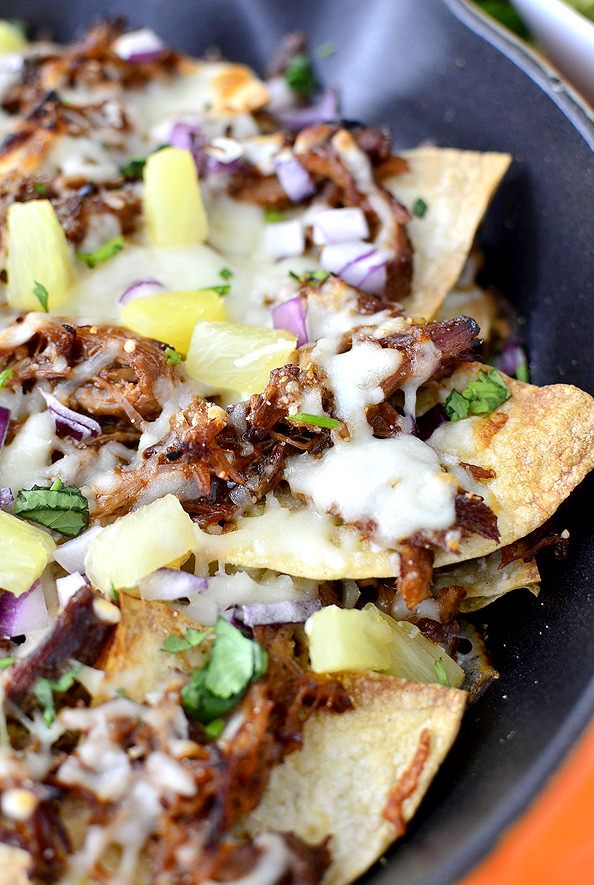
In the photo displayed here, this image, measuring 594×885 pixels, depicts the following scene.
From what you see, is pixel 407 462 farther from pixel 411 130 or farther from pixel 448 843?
pixel 411 130

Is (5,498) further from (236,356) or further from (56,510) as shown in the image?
(236,356)

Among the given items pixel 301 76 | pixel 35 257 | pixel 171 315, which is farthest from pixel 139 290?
pixel 301 76

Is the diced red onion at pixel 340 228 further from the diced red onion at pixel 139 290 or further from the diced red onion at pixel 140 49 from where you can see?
the diced red onion at pixel 140 49

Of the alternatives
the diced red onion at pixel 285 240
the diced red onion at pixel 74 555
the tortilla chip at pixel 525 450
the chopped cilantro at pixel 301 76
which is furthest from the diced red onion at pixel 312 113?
the diced red onion at pixel 74 555

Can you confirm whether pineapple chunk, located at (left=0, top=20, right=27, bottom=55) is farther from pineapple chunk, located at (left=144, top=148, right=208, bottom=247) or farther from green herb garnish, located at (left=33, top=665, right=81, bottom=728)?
green herb garnish, located at (left=33, top=665, right=81, bottom=728)

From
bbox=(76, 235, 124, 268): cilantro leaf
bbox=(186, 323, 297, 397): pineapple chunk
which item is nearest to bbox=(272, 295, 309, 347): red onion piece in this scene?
bbox=(186, 323, 297, 397): pineapple chunk

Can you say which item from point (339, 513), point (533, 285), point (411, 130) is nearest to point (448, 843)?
point (339, 513)
